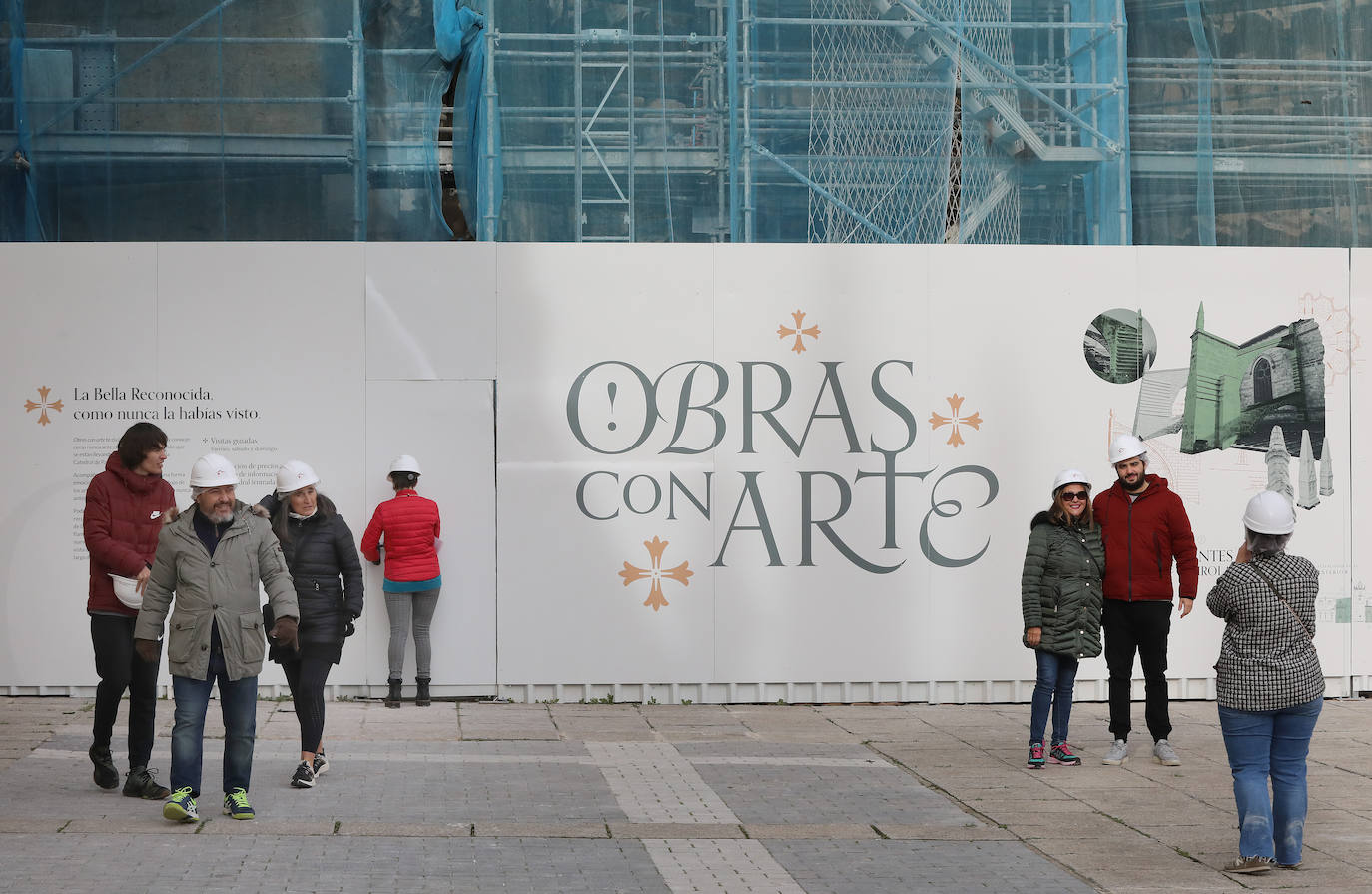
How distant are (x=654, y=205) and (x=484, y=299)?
157 cm

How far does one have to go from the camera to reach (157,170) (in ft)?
39.6

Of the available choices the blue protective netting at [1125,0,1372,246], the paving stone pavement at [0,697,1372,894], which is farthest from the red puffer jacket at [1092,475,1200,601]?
the blue protective netting at [1125,0,1372,246]

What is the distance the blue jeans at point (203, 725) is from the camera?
7367 millimetres

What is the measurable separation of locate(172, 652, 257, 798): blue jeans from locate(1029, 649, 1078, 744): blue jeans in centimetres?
431

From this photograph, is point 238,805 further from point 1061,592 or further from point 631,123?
point 631,123

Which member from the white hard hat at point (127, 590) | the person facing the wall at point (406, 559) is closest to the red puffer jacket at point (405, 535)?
the person facing the wall at point (406, 559)

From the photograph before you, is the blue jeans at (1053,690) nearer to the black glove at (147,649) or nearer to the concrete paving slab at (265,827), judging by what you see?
the concrete paving slab at (265,827)

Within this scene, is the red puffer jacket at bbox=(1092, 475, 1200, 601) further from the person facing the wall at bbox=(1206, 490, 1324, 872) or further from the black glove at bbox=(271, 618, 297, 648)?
the black glove at bbox=(271, 618, 297, 648)

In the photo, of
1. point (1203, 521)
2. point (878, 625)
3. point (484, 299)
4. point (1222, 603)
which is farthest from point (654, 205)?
point (1222, 603)

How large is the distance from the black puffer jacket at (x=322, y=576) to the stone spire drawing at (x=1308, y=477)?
728 centimetres

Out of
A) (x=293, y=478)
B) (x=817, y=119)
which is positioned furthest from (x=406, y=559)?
(x=817, y=119)

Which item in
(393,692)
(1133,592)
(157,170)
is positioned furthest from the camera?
(157,170)

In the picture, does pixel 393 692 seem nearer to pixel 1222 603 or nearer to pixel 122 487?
pixel 122 487

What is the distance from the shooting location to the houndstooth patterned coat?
674 cm
